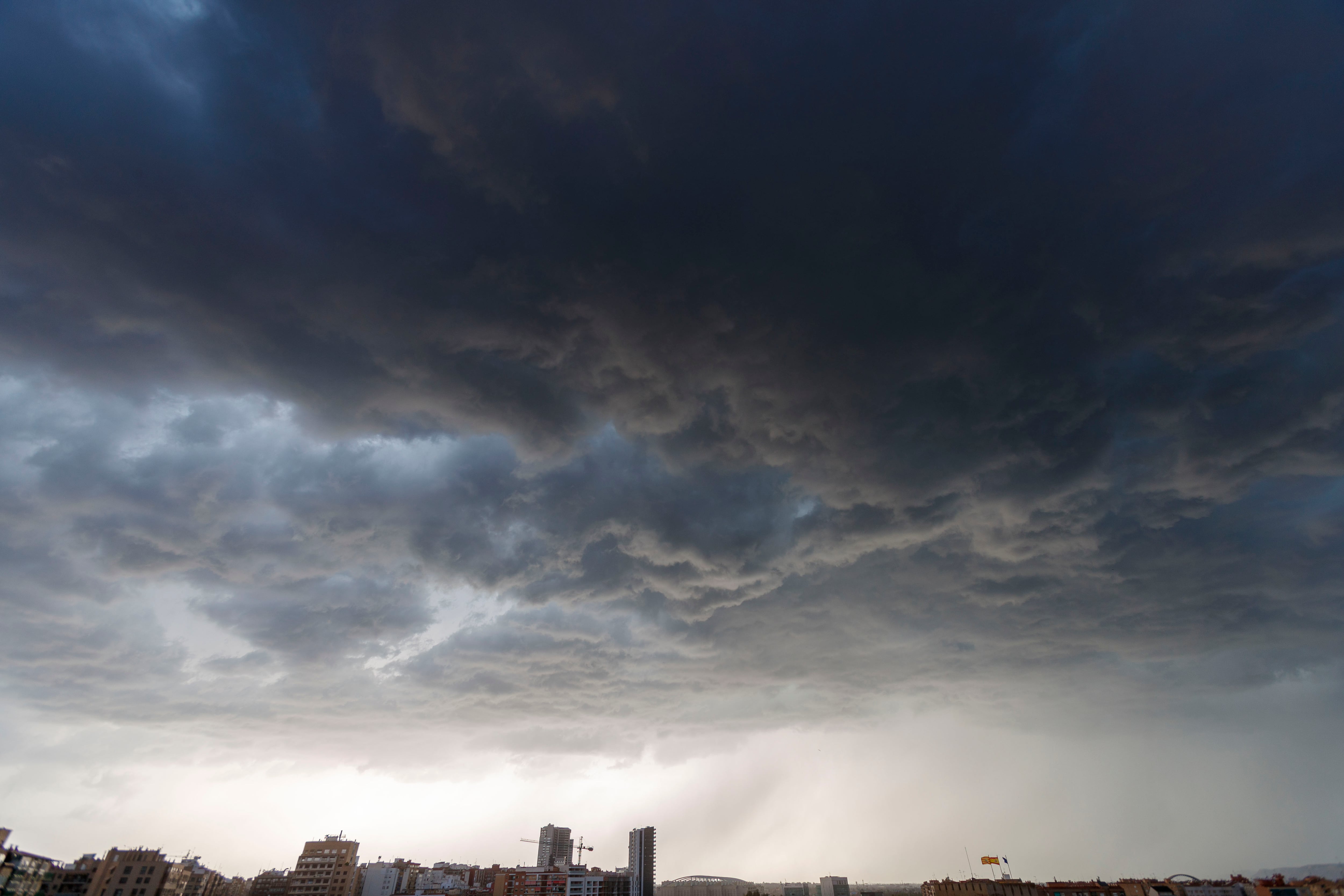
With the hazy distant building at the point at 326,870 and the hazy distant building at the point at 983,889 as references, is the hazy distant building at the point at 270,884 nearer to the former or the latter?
the hazy distant building at the point at 326,870

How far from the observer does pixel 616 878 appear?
19000 cm

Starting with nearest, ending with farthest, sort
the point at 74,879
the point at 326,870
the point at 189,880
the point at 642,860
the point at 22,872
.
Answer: the point at 22,872 → the point at 74,879 → the point at 189,880 → the point at 326,870 → the point at 642,860

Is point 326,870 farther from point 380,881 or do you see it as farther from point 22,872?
point 22,872

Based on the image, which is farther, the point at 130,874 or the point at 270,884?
the point at 270,884

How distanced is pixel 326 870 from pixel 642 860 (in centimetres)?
9100

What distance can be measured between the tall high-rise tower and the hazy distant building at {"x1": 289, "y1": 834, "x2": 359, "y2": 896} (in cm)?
8166

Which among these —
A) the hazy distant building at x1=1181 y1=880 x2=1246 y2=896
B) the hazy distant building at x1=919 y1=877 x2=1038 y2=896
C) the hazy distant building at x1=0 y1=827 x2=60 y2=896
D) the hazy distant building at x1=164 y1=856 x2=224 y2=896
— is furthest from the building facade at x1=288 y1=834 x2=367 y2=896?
the hazy distant building at x1=1181 y1=880 x2=1246 y2=896

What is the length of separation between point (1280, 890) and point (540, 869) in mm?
172793

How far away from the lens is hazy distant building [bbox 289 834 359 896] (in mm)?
163125

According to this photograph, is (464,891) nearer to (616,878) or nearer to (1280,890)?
(616,878)

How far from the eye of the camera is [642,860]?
190 meters

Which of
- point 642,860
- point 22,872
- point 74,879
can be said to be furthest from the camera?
point 642,860

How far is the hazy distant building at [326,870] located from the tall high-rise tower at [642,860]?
8166 cm

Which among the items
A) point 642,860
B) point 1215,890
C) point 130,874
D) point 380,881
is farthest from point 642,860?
point 1215,890
